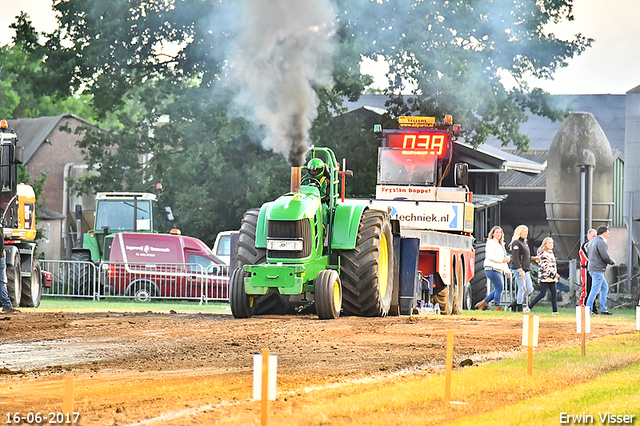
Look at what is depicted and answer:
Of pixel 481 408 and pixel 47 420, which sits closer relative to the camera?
pixel 47 420

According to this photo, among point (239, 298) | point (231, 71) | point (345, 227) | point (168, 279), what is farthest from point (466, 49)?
point (239, 298)

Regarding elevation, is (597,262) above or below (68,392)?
above

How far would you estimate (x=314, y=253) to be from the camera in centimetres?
1608

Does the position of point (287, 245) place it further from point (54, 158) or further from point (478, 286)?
point (54, 158)

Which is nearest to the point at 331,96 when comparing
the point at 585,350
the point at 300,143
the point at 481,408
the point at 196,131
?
the point at 196,131

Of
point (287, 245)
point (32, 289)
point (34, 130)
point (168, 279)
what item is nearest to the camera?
point (287, 245)

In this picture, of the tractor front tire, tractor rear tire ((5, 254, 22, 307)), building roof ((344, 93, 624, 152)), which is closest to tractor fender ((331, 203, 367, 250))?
the tractor front tire

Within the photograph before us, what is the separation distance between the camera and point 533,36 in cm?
3350

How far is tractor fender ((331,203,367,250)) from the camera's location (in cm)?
1655

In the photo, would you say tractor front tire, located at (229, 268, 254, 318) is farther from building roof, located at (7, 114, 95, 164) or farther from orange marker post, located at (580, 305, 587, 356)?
building roof, located at (7, 114, 95, 164)

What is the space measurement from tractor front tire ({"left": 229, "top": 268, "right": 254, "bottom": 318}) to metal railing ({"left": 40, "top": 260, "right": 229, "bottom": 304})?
1091cm

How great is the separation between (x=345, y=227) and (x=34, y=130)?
1816 inches

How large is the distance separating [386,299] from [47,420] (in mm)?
11046

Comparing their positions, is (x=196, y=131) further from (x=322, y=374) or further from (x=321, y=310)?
(x=322, y=374)
